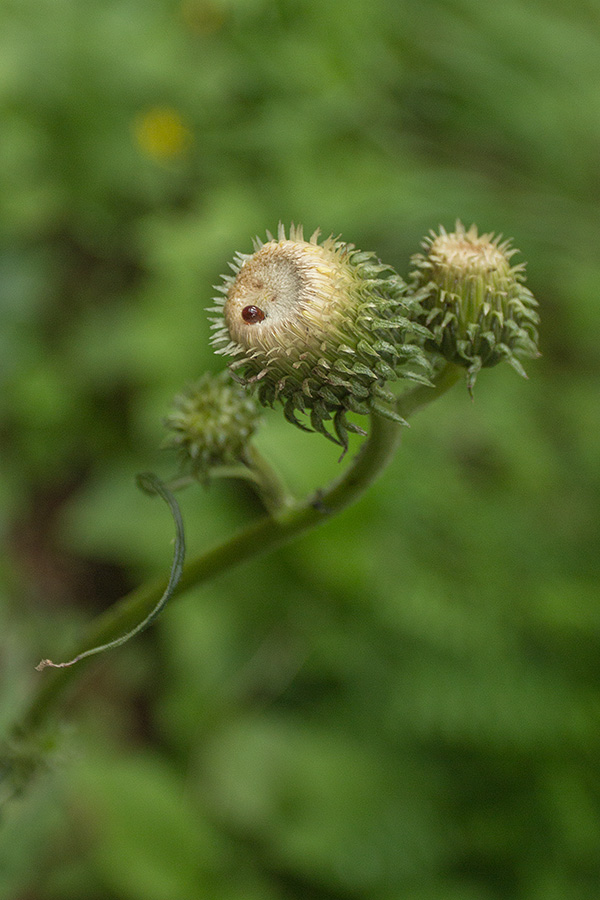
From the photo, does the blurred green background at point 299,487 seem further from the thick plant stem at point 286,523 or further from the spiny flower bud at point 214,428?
the spiny flower bud at point 214,428

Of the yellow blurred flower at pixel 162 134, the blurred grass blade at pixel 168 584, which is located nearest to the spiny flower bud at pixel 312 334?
the blurred grass blade at pixel 168 584

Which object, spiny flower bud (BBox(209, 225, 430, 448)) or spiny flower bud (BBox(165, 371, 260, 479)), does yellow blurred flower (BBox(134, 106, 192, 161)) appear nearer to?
spiny flower bud (BBox(165, 371, 260, 479))

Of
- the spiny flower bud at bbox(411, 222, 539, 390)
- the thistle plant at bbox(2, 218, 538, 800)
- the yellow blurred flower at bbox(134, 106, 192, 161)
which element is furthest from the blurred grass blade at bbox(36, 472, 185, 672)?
the yellow blurred flower at bbox(134, 106, 192, 161)

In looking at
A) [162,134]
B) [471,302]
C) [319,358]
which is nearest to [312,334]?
[319,358]

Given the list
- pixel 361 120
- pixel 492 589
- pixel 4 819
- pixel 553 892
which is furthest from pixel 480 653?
pixel 361 120

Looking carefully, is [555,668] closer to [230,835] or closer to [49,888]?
[230,835]

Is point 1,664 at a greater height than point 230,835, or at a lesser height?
greater

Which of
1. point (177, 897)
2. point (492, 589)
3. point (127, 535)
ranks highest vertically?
point (492, 589)
